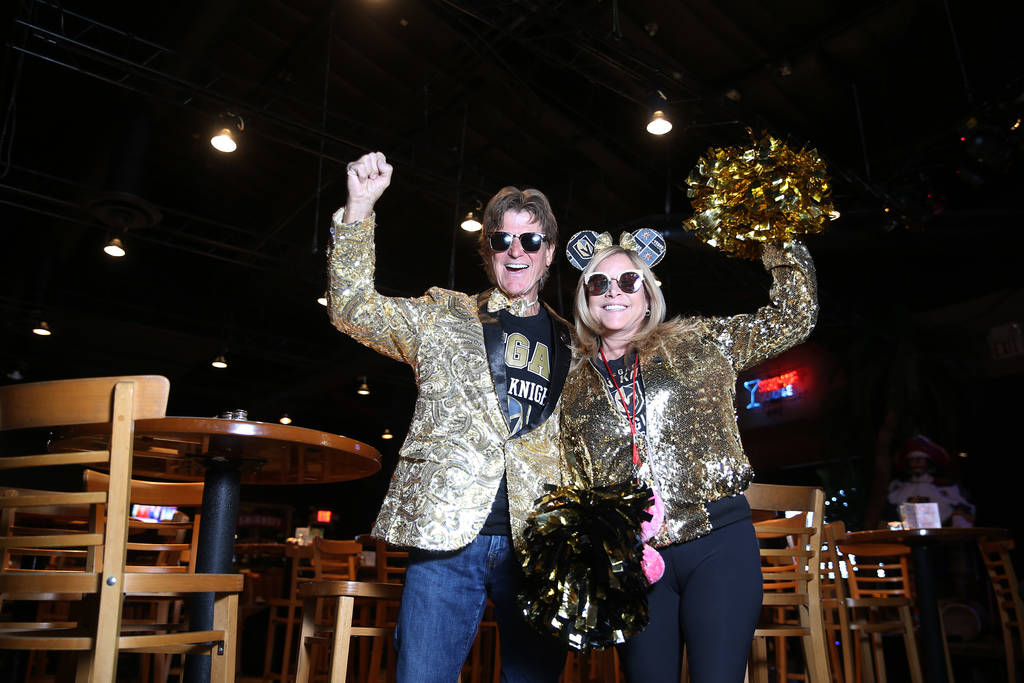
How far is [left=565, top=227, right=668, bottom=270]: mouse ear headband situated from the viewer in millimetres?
1924

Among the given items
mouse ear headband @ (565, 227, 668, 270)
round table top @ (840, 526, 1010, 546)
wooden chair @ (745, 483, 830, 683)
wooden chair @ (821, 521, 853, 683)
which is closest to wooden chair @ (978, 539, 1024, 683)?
round table top @ (840, 526, 1010, 546)

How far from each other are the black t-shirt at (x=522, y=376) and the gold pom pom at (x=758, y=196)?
0.47m

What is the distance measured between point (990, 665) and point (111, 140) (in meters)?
8.67

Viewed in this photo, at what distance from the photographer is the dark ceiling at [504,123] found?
652cm

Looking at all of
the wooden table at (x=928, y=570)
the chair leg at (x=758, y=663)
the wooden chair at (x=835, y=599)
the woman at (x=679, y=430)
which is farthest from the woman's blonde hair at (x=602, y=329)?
the wooden table at (x=928, y=570)

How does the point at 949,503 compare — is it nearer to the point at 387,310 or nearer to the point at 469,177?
the point at 469,177

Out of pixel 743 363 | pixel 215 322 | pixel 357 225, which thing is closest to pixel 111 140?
pixel 215 322

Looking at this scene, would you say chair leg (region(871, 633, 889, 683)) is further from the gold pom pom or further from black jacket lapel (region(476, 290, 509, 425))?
black jacket lapel (region(476, 290, 509, 425))

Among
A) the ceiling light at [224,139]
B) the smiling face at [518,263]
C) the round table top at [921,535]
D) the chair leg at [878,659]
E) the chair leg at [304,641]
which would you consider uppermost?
the ceiling light at [224,139]

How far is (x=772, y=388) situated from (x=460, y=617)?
10.3 m

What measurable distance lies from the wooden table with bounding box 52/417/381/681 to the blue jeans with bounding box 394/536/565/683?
648 mm

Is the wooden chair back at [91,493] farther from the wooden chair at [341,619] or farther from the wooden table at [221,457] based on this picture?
the wooden chair at [341,619]

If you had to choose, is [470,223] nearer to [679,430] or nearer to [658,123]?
[658,123]

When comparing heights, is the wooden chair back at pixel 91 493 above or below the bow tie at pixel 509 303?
below
